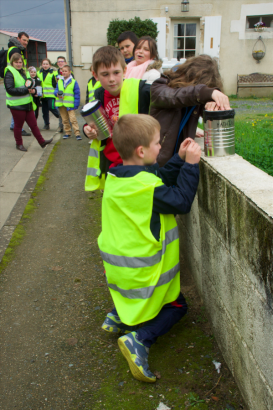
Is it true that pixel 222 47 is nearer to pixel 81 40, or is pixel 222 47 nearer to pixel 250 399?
pixel 81 40

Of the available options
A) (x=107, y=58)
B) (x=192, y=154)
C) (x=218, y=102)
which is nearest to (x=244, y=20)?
(x=107, y=58)

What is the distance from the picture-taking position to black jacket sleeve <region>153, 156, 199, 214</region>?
2129mm

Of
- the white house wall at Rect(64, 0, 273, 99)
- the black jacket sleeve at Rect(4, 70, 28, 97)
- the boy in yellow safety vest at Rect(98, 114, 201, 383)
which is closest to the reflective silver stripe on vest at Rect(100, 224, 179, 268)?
the boy in yellow safety vest at Rect(98, 114, 201, 383)

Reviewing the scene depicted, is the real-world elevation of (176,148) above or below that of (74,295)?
above

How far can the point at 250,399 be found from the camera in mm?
1906

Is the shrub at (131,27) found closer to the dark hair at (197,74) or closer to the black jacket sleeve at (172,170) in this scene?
the dark hair at (197,74)

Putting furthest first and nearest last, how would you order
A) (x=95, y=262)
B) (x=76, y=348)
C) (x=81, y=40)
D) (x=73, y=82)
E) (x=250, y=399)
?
1. (x=81, y=40)
2. (x=73, y=82)
3. (x=95, y=262)
4. (x=76, y=348)
5. (x=250, y=399)

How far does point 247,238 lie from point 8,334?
1909 mm

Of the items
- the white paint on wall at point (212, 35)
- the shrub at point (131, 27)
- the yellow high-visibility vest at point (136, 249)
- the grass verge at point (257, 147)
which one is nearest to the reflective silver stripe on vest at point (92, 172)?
the yellow high-visibility vest at point (136, 249)

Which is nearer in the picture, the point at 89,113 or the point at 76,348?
the point at 76,348

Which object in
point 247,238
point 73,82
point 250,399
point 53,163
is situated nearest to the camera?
point 247,238

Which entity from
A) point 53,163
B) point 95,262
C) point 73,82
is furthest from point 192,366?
point 73,82

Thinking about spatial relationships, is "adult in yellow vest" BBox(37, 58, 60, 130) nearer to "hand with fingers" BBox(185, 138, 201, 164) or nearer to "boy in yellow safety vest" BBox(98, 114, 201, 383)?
"boy in yellow safety vest" BBox(98, 114, 201, 383)

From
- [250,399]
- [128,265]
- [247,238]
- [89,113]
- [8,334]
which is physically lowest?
[8,334]
